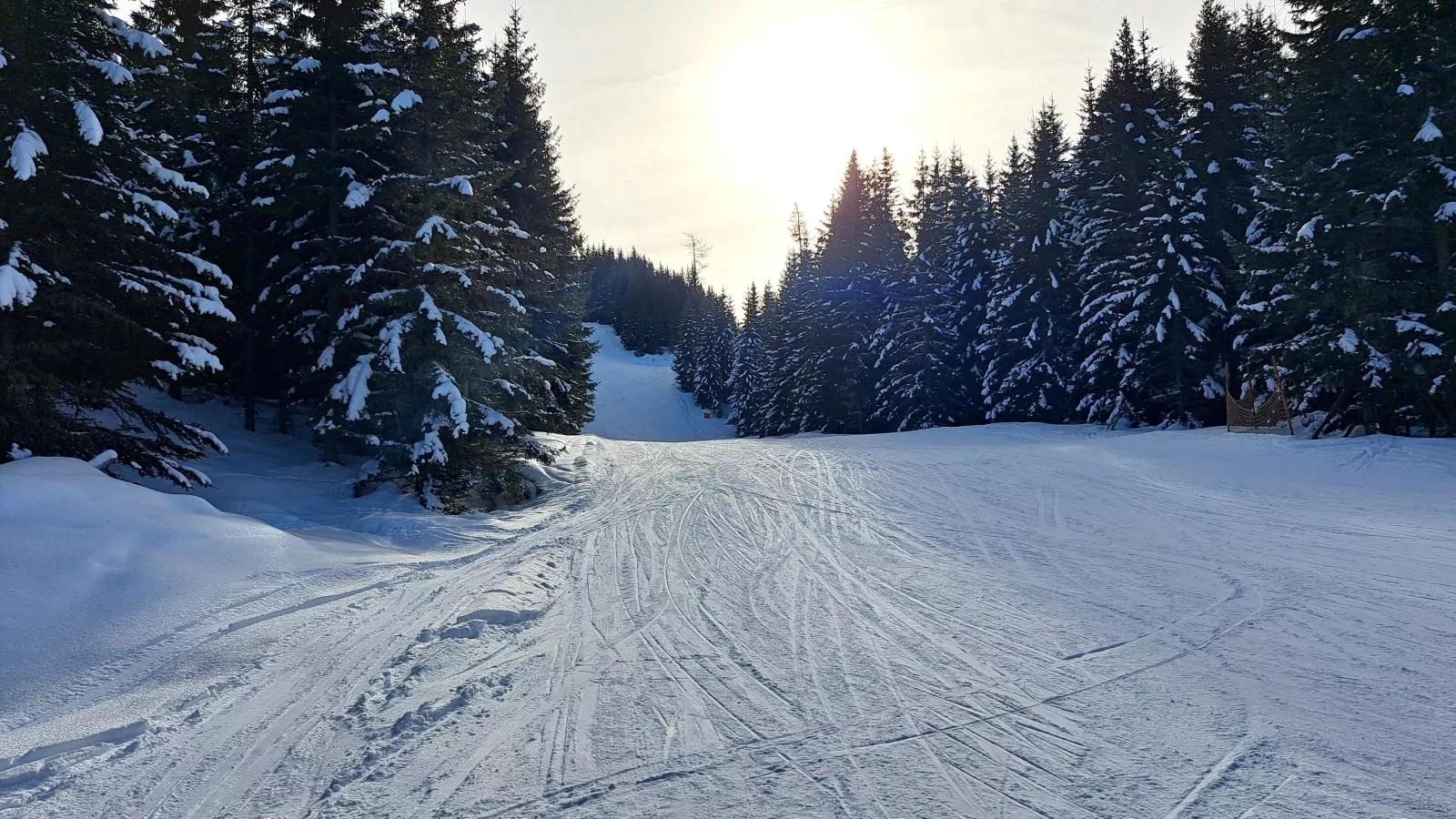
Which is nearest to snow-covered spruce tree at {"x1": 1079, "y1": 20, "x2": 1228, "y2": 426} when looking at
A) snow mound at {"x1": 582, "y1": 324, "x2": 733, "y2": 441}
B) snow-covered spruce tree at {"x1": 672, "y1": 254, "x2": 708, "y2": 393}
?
snow mound at {"x1": 582, "y1": 324, "x2": 733, "y2": 441}

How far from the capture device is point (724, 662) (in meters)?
4.96

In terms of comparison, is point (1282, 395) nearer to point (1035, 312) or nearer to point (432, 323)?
point (1035, 312)

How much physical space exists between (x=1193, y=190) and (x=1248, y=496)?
57.4ft

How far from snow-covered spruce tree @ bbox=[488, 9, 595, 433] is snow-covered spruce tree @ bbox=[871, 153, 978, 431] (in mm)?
15573

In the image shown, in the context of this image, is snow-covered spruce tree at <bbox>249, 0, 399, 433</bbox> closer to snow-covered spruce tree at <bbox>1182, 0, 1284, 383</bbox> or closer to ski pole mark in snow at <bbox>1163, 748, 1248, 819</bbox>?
ski pole mark in snow at <bbox>1163, 748, 1248, 819</bbox>

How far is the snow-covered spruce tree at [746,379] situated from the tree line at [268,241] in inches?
1320

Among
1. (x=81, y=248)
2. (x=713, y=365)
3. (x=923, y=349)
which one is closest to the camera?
(x=81, y=248)

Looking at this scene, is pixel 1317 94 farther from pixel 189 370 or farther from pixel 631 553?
pixel 189 370

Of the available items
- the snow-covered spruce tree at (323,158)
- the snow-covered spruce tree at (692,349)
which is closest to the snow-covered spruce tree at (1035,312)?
the snow-covered spruce tree at (323,158)

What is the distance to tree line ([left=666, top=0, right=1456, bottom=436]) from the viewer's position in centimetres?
1391

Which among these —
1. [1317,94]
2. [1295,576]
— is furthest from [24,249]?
[1317,94]

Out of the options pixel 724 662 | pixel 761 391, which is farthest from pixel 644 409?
pixel 724 662

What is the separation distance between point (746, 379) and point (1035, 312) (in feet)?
103

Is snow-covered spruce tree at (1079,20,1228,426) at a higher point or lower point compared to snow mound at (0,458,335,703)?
higher
